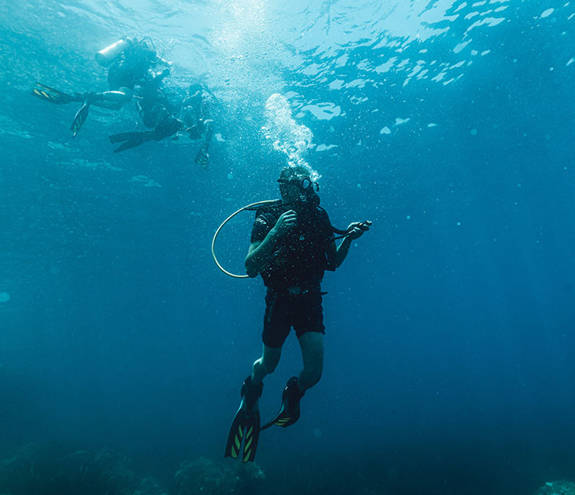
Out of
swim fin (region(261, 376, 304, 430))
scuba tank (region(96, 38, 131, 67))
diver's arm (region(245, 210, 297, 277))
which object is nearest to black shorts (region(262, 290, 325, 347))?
swim fin (region(261, 376, 304, 430))

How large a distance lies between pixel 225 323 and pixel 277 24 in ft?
290

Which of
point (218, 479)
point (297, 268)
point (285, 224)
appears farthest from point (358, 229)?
point (218, 479)

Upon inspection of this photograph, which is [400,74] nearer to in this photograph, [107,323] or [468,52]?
[468,52]

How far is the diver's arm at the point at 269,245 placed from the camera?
11.1ft

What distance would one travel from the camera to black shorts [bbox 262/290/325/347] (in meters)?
4.10

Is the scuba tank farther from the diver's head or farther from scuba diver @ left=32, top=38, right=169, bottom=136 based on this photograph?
the diver's head

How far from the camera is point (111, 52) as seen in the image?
8.84 m

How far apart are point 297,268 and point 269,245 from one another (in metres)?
0.66

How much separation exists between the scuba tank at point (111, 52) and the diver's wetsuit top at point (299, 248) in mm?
7976

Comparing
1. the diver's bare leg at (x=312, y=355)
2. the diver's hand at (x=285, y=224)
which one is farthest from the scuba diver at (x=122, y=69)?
the diver's bare leg at (x=312, y=355)

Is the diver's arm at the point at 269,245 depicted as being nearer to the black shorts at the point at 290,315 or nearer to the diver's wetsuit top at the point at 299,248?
the diver's wetsuit top at the point at 299,248

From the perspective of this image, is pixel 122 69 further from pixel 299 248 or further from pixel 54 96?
pixel 299 248

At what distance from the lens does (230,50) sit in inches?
A: 467

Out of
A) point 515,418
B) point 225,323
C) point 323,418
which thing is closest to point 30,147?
point 323,418
